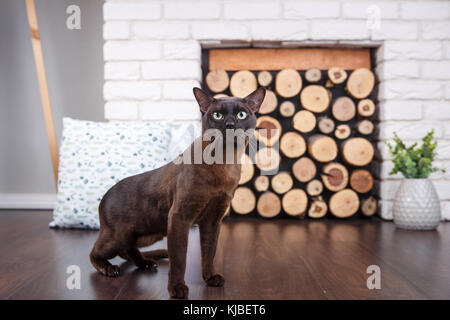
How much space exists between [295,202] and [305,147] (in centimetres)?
34

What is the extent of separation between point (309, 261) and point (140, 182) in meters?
0.67

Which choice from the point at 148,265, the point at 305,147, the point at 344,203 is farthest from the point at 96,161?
the point at 344,203

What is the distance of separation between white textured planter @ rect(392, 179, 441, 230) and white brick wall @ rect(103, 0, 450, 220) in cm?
25

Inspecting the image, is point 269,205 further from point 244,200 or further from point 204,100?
point 204,100

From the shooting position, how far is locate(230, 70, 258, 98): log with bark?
2262 mm

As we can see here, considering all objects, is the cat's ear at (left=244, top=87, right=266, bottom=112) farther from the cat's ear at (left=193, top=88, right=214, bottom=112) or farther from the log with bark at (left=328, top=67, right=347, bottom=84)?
the log with bark at (left=328, top=67, right=347, bottom=84)

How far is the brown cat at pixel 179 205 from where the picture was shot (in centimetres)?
94

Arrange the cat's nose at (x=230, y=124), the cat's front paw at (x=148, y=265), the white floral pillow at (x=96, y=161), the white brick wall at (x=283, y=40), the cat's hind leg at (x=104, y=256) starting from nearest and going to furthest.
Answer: the cat's nose at (x=230, y=124)
the cat's hind leg at (x=104, y=256)
the cat's front paw at (x=148, y=265)
the white floral pillow at (x=96, y=161)
the white brick wall at (x=283, y=40)

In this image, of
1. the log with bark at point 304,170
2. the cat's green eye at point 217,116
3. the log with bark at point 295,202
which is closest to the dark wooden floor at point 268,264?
the log with bark at point 295,202

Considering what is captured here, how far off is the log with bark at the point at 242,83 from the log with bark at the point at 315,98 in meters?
0.32

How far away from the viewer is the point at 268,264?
51.6 inches

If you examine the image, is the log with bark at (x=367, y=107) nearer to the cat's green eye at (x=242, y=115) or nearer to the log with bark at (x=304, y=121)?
the log with bark at (x=304, y=121)

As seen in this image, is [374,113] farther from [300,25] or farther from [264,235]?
[264,235]

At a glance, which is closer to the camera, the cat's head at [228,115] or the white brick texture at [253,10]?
the cat's head at [228,115]
